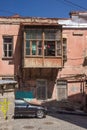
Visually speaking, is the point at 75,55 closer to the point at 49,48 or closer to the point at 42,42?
the point at 49,48

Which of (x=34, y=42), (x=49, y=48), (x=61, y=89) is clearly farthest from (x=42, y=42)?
(x=61, y=89)

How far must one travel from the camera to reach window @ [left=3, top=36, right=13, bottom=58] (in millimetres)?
32719

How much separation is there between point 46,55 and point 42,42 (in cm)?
121

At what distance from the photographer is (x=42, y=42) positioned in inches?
1246

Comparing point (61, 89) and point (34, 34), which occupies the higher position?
point (34, 34)

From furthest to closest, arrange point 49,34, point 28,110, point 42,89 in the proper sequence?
1. point 42,89
2. point 49,34
3. point 28,110

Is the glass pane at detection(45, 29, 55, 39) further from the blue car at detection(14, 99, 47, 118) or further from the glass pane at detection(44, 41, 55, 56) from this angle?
the blue car at detection(14, 99, 47, 118)

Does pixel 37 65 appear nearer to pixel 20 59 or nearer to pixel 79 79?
Result: pixel 20 59

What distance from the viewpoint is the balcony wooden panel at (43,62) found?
3133 cm

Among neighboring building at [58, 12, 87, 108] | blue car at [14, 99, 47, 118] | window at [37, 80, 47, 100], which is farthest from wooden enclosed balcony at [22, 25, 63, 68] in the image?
blue car at [14, 99, 47, 118]

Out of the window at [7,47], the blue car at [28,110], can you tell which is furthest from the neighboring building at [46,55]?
the blue car at [28,110]

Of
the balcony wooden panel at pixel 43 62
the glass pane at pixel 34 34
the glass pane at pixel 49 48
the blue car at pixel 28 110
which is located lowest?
the blue car at pixel 28 110

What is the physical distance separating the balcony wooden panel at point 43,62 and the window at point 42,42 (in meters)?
0.47

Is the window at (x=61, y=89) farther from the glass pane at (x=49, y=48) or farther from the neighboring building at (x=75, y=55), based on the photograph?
the glass pane at (x=49, y=48)
